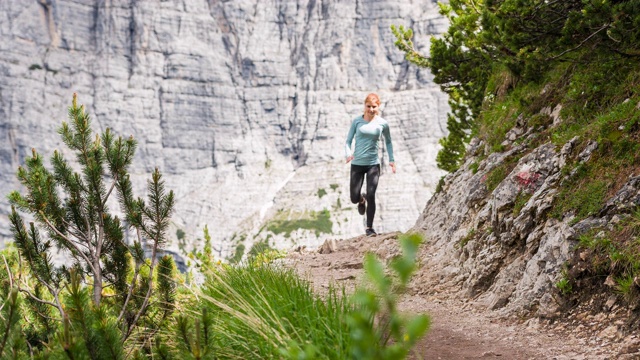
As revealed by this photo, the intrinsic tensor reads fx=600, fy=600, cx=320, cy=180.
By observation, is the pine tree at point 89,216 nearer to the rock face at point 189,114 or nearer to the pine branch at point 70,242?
→ the pine branch at point 70,242

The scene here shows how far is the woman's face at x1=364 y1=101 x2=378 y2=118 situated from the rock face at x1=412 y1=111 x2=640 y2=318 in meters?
2.57

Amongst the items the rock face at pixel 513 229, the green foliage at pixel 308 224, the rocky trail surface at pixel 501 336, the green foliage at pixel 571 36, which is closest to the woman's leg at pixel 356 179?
the rock face at pixel 513 229

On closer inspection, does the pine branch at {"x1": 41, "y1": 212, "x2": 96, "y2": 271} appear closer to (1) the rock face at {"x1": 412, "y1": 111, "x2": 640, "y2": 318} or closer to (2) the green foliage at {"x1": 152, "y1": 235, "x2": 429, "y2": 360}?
(2) the green foliage at {"x1": 152, "y1": 235, "x2": 429, "y2": 360}

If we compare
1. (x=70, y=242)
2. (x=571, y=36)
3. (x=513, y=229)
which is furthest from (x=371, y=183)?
(x=70, y=242)

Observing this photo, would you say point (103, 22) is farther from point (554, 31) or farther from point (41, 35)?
point (554, 31)

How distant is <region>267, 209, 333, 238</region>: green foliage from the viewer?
18250 centimetres

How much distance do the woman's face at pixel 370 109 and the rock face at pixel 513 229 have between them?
8.43 ft

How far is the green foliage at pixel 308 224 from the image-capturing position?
7185 inches

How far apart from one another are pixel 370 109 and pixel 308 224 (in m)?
172

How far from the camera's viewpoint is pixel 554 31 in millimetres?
8117

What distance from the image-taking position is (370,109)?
1322 centimetres

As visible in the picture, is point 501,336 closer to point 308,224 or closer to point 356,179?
point 356,179

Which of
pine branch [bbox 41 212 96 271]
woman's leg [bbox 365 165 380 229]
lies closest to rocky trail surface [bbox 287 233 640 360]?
pine branch [bbox 41 212 96 271]

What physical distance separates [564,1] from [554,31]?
411mm
